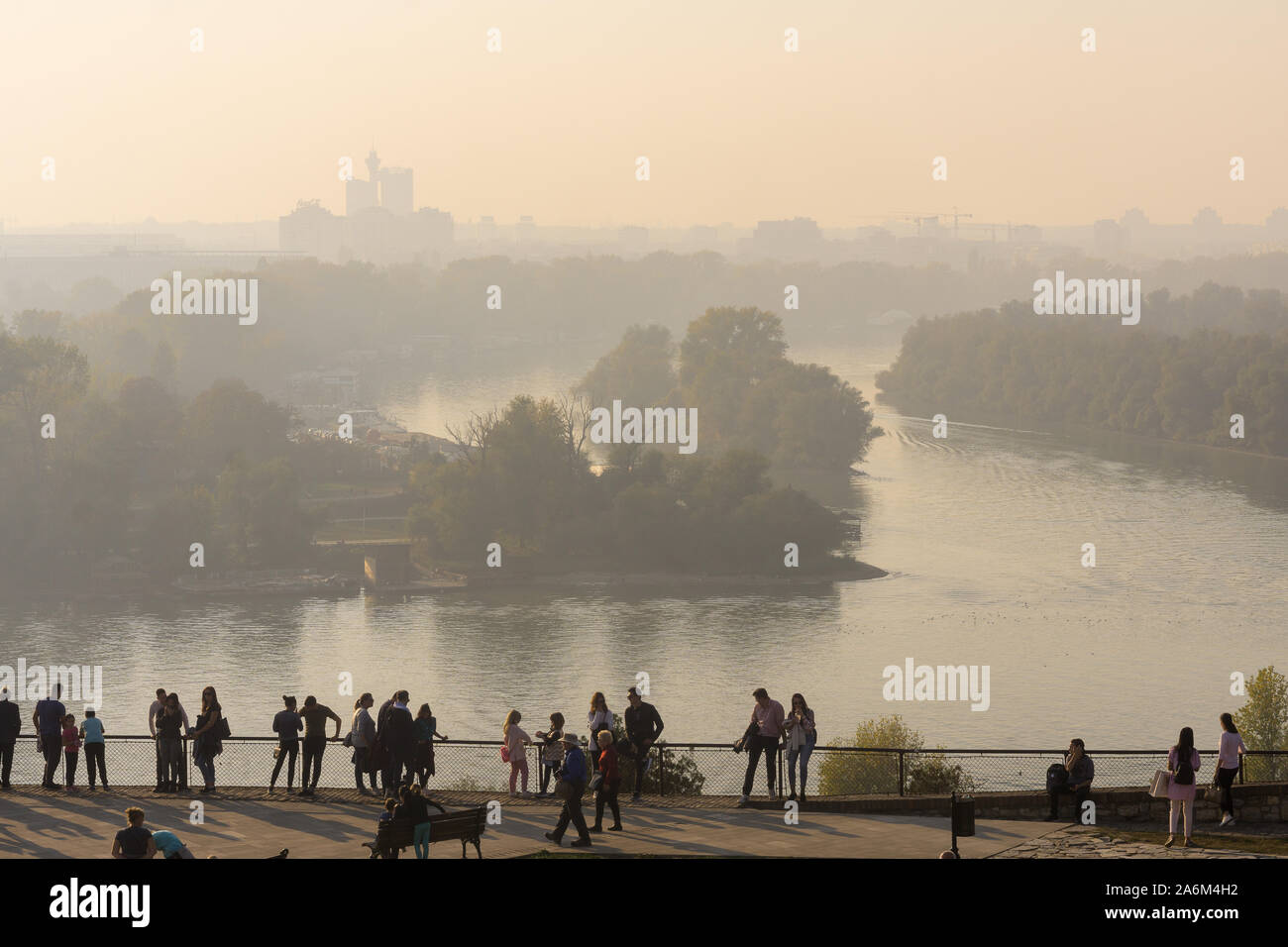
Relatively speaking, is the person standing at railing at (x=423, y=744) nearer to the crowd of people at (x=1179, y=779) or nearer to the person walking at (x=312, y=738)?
the person walking at (x=312, y=738)

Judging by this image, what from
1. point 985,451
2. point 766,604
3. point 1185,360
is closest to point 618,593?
point 766,604

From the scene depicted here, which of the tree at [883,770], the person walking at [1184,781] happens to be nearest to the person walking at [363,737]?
the person walking at [1184,781]

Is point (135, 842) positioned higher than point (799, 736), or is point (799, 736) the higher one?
point (799, 736)

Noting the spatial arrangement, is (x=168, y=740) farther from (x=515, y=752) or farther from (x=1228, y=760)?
(x=1228, y=760)

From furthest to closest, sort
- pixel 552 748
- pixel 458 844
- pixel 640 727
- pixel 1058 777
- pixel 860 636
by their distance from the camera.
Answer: pixel 860 636
pixel 552 748
pixel 640 727
pixel 1058 777
pixel 458 844

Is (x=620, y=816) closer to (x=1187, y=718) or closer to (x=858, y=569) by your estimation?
(x=1187, y=718)

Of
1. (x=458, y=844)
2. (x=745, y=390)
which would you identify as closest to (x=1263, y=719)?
(x=458, y=844)
